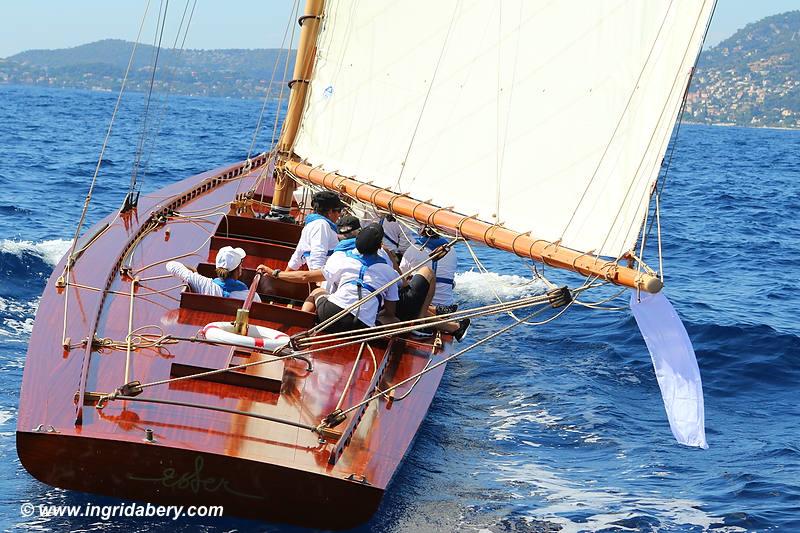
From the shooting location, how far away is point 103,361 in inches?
282

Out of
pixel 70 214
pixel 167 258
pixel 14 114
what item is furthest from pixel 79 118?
pixel 167 258

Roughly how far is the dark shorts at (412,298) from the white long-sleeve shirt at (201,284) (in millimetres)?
1169

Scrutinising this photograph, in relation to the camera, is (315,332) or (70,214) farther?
(70,214)

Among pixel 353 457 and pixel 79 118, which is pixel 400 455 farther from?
pixel 79 118

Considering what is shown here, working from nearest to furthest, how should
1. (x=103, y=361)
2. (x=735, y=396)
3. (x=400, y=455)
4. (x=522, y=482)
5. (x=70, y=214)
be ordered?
(x=400, y=455) → (x=103, y=361) → (x=522, y=482) → (x=735, y=396) → (x=70, y=214)

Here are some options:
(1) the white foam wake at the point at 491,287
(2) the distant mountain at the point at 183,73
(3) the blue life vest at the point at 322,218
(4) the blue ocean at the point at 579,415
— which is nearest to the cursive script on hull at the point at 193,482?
(4) the blue ocean at the point at 579,415

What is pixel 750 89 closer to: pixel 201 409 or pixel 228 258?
pixel 228 258

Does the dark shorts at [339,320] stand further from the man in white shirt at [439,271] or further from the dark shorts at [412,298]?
the man in white shirt at [439,271]

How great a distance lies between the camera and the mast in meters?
10.2

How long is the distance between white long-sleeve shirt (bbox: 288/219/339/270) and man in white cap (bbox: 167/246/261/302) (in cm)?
63

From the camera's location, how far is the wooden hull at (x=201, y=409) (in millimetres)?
6059

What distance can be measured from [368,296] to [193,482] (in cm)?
189

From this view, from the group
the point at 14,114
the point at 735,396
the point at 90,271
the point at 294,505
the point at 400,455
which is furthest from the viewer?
the point at 14,114

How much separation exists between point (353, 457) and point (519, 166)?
2.43 metres
